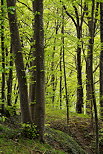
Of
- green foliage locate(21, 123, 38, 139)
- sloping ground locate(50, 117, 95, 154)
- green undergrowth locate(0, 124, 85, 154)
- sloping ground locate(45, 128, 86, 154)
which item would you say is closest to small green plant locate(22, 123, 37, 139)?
green foliage locate(21, 123, 38, 139)

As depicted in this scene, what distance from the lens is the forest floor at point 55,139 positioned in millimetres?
5547

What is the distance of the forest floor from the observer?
218 inches

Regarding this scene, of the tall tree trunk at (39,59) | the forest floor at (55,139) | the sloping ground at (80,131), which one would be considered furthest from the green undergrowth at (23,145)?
the sloping ground at (80,131)

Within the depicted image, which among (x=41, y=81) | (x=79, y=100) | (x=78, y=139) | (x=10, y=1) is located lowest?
(x=78, y=139)


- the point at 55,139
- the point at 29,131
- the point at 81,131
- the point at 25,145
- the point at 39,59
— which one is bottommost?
the point at 81,131

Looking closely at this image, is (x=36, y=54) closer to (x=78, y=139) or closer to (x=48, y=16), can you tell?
(x=48, y=16)

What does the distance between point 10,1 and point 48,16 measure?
2.86 m

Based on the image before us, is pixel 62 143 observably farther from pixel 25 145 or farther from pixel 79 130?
pixel 79 130

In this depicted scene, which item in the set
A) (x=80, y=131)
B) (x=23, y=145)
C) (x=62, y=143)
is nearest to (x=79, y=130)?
(x=80, y=131)

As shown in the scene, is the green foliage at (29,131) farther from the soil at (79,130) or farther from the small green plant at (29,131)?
the soil at (79,130)

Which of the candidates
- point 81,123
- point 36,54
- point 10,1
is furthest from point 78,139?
point 10,1

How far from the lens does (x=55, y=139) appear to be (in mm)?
7773

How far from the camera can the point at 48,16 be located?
27.8 feet

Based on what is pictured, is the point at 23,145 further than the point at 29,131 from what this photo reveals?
No
